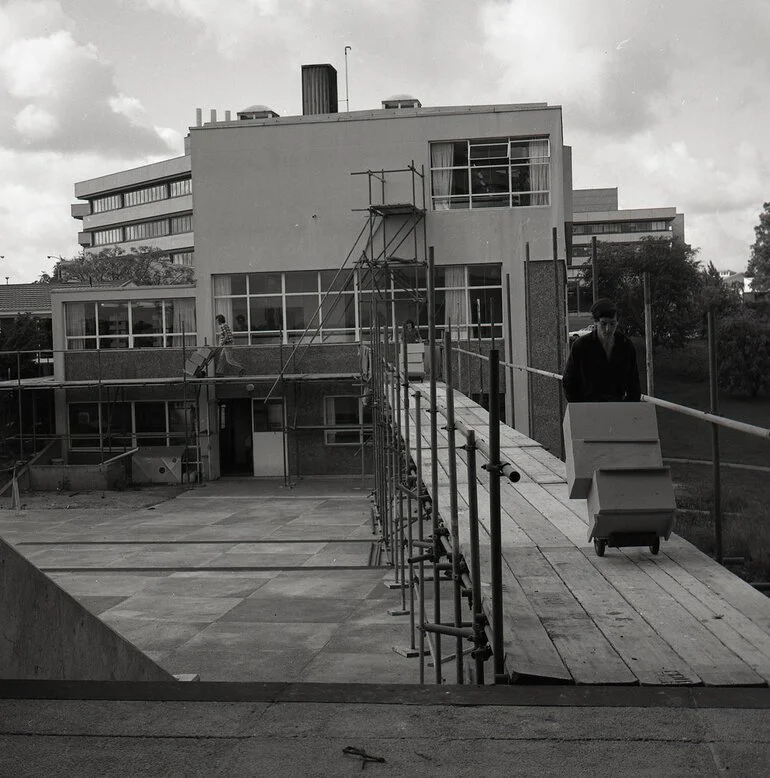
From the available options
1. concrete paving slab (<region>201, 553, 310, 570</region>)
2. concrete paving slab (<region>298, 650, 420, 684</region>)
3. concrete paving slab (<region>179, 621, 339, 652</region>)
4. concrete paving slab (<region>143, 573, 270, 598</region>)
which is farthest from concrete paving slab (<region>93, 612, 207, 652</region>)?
concrete paving slab (<region>201, 553, 310, 570</region>)

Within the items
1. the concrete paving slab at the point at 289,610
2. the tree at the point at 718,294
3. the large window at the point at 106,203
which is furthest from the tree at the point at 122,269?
the concrete paving slab at the point at 289,610

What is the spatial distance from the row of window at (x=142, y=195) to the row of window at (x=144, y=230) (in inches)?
91.6

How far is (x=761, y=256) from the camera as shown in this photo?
61.6m

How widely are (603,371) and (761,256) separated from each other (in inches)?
2326

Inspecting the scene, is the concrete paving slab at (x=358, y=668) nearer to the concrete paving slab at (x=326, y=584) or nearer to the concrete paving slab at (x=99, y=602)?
the concrete paving slab at (x=326, y=584)

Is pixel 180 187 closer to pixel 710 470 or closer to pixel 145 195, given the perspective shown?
pixel 145 195

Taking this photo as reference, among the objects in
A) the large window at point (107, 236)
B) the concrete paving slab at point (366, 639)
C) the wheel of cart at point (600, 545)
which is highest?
the large window at point (107, 236)

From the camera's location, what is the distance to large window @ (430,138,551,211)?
89.0 ft

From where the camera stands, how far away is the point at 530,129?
26984 millimetres

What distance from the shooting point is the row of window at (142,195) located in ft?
353

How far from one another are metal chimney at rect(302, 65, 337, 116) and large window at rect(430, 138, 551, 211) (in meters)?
5.37

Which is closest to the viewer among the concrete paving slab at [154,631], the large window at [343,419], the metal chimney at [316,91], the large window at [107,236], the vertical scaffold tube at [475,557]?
the vertical scaffold tube at [475,557]

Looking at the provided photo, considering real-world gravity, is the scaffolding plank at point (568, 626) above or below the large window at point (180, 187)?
below

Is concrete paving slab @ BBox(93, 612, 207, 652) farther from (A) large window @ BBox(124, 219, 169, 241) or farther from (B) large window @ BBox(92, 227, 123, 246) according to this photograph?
(B) large window @ BBox(92, 227, 123, 246)
